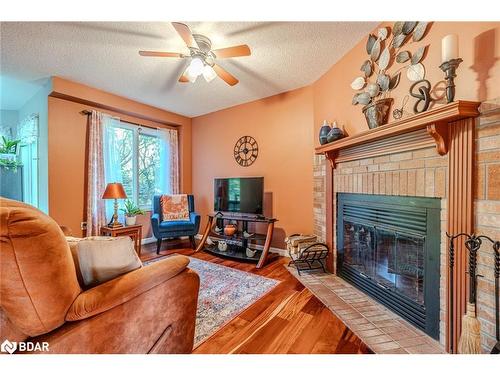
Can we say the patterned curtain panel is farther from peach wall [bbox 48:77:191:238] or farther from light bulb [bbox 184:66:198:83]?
light bulb [bbox 184:66:198:83]

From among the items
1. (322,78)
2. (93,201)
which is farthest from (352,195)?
(93,201)

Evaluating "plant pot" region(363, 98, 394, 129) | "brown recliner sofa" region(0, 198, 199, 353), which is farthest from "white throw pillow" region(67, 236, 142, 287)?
"plant pot" region(363, 98, 394, 129)

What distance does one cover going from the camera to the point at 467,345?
1122mm

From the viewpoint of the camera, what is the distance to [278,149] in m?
3.33

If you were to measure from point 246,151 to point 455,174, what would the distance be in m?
2.77

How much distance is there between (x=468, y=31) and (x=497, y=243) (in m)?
1.24

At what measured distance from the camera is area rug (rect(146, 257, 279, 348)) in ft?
5.37

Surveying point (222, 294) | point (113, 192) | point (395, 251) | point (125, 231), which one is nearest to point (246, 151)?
point (113, 192)

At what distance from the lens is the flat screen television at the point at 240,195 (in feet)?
10.3

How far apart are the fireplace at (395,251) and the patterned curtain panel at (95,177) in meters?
3.34

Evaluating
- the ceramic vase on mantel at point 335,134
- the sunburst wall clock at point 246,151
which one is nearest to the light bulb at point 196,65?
the ceramic vase on mantel at point 335,134

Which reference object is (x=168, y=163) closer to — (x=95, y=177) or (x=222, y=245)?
(x=95, y=177)

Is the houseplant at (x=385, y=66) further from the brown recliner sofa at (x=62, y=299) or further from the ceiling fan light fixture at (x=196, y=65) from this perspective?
the brown recliner sofa at (x=62, y=299)

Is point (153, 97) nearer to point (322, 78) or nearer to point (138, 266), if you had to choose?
point (322, 78)
